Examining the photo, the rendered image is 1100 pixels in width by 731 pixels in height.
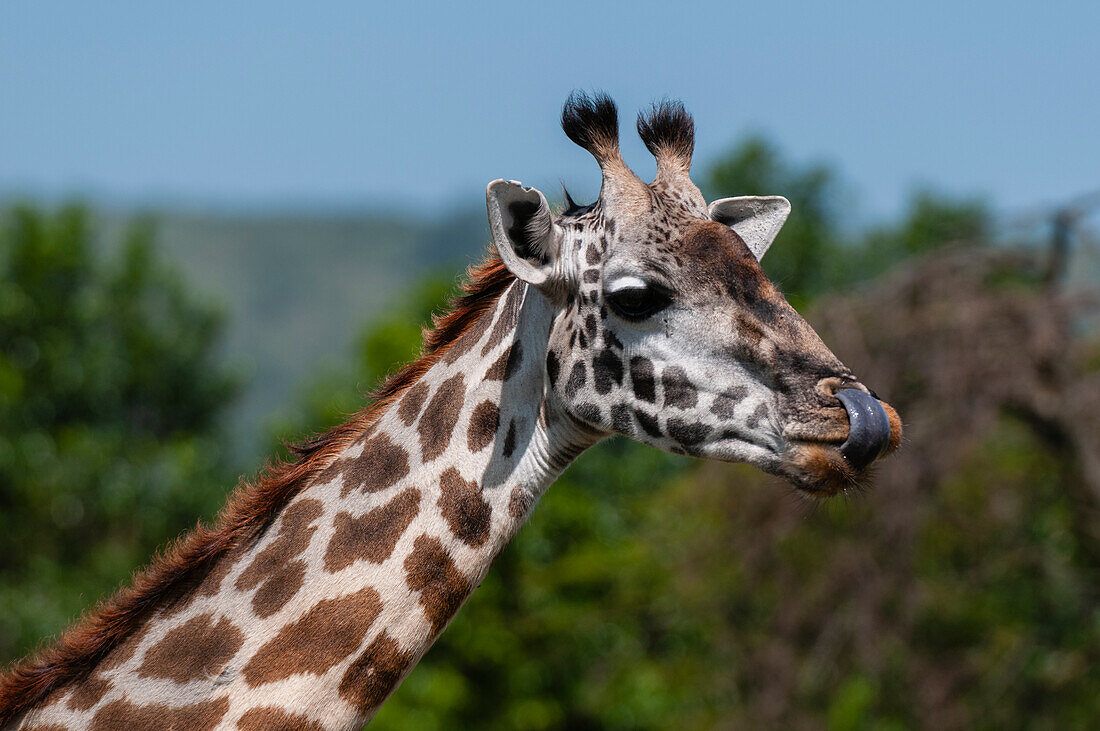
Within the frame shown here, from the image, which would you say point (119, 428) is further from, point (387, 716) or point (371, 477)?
point (371, 477)

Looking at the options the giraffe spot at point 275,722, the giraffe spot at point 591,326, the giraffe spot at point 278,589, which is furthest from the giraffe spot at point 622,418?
the giraffe spot at point 275,722

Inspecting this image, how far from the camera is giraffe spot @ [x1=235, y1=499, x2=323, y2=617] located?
131 inches

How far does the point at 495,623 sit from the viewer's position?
59.3ft

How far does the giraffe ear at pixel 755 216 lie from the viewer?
13.2 feet

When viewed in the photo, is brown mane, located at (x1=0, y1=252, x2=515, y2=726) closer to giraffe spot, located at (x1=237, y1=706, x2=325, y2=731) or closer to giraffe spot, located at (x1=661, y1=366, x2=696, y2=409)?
giraffe spot, located at (x1=237, y1=706, x2=325, y2=731)

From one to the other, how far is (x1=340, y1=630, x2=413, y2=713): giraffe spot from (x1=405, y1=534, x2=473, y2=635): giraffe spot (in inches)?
5.7

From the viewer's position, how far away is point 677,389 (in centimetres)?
334

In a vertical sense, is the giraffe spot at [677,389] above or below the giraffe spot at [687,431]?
above

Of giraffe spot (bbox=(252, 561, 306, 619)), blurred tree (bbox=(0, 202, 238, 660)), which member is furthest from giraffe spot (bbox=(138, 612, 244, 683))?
blurred tree (bbox=(0, 202, 238, 660))

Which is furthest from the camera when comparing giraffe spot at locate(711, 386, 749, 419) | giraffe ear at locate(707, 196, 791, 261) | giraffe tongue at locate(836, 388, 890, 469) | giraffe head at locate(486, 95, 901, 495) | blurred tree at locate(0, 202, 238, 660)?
blurred tree at locate(0, 202, 238, 660)

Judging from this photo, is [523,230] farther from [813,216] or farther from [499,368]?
[813,216]

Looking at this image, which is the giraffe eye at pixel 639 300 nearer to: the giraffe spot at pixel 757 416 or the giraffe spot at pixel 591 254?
the giraffe spot at pixel 591 254

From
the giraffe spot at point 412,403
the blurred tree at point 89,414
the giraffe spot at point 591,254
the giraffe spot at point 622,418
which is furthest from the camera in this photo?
the blurred tree at point 89,414

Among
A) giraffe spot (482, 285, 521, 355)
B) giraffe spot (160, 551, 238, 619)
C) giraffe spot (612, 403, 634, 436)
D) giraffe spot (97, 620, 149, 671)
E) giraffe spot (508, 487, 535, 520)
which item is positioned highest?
giraffe spot (482, 285, 521, 355)
